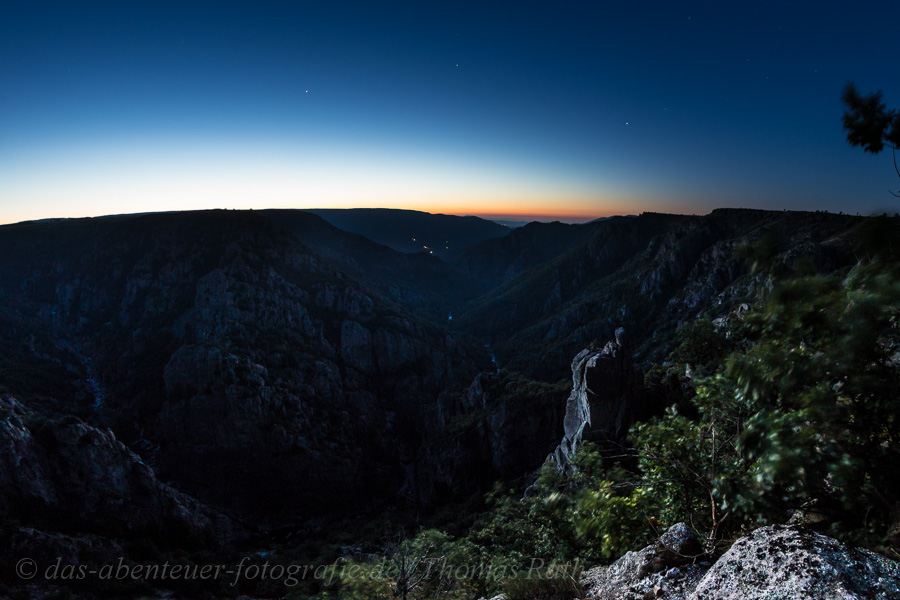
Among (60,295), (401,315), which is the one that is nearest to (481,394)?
(401,315)

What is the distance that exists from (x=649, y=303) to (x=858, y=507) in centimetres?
8846

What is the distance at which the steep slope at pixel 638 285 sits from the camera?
65.4 m

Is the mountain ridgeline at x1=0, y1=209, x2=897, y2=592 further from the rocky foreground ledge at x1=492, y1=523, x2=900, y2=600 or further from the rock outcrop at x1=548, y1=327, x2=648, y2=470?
the rocky foreground ledge at x1=492, y1=523, x2=900, y2=600

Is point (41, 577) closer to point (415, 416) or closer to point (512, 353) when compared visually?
point (415, 416)

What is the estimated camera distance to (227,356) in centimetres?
5844

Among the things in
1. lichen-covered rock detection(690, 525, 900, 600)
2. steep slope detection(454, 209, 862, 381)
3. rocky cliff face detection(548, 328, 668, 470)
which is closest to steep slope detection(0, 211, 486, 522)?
steep slope detection(454, 209, 862, 381)

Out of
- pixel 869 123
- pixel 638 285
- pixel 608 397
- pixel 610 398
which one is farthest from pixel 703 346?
pixel 638 285

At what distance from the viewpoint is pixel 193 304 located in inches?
2867

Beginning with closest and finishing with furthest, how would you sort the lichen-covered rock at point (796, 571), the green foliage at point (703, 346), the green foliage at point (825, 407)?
the lichen-covered rock at point (796, 571), the green foliage at point (825, 407), the green foliage at point (703, 346)

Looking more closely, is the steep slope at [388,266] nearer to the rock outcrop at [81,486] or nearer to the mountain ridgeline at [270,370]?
the mountain ridgeline at [270,370]

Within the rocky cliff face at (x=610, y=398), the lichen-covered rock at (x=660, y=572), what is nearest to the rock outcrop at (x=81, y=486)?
Result: the rocky cliff face at (x=610, y=398)

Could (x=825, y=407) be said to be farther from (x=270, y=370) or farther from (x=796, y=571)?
(x=270, y=370)

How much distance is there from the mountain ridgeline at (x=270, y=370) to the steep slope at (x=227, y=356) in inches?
13.0

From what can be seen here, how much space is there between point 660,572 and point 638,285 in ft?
313
